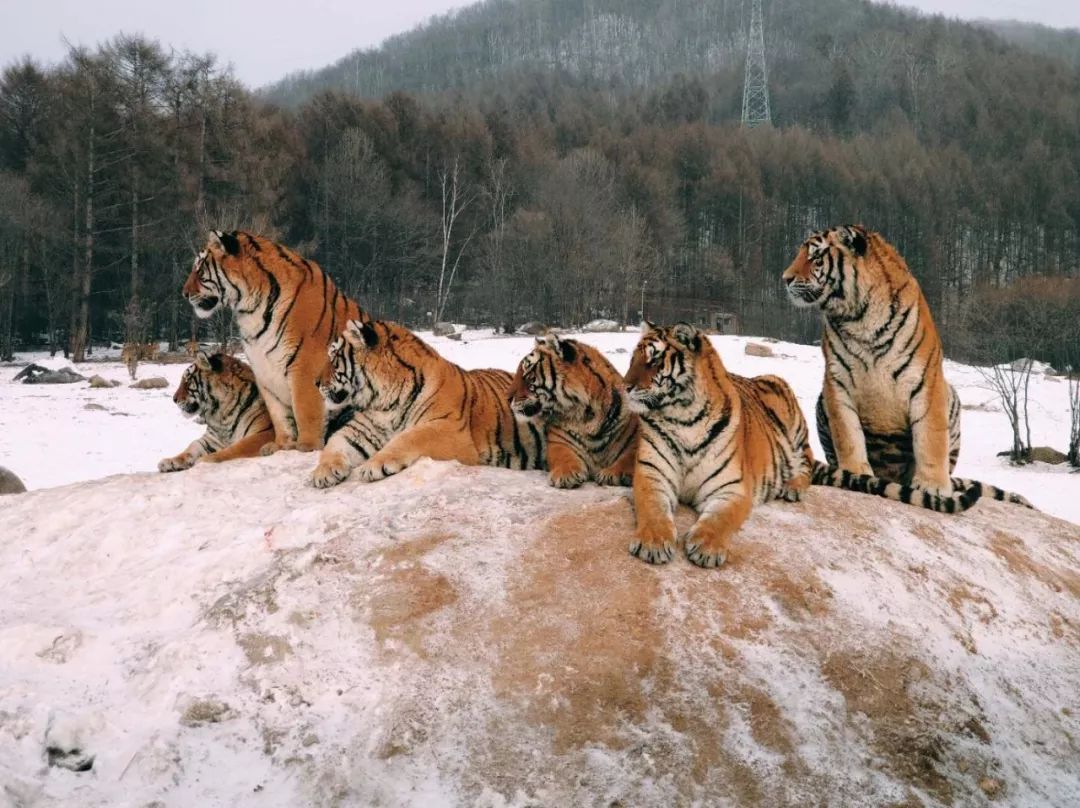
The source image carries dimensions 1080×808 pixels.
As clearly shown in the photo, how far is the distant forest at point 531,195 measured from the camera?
2555 centimetres

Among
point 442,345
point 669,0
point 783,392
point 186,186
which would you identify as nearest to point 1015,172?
point 442,345

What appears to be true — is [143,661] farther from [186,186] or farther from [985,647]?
[186,186]

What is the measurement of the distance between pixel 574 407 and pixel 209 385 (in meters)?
2.39

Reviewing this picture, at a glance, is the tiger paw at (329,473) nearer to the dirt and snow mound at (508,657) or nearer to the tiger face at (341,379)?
the dirt and snow mound at (508,657)

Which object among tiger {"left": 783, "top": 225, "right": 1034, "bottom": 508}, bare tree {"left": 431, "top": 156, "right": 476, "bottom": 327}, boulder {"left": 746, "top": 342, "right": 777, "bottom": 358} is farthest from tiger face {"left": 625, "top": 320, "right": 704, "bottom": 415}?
bare tree {"left": 431, "top": 156, "right": 476, "bottom": 327}

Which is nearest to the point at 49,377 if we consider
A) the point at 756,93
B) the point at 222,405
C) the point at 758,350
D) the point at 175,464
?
the point at 222,405

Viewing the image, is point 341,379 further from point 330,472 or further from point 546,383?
point 546,383

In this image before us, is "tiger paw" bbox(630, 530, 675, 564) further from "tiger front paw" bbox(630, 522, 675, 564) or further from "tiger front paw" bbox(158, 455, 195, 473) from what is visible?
"tiger front paw" bbox(158, 455, 195, 473)

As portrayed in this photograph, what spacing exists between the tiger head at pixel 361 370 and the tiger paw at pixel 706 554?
201 cm

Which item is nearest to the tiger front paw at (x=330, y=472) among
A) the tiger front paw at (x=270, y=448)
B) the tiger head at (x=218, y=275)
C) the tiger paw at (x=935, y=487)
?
the tiger front paw at (x=270, y=448)

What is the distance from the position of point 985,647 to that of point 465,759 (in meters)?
2.13

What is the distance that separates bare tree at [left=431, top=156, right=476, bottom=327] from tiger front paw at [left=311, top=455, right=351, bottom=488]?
2690 cm

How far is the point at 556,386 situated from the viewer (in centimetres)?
450

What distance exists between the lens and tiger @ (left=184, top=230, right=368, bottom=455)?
4949 millimetres
